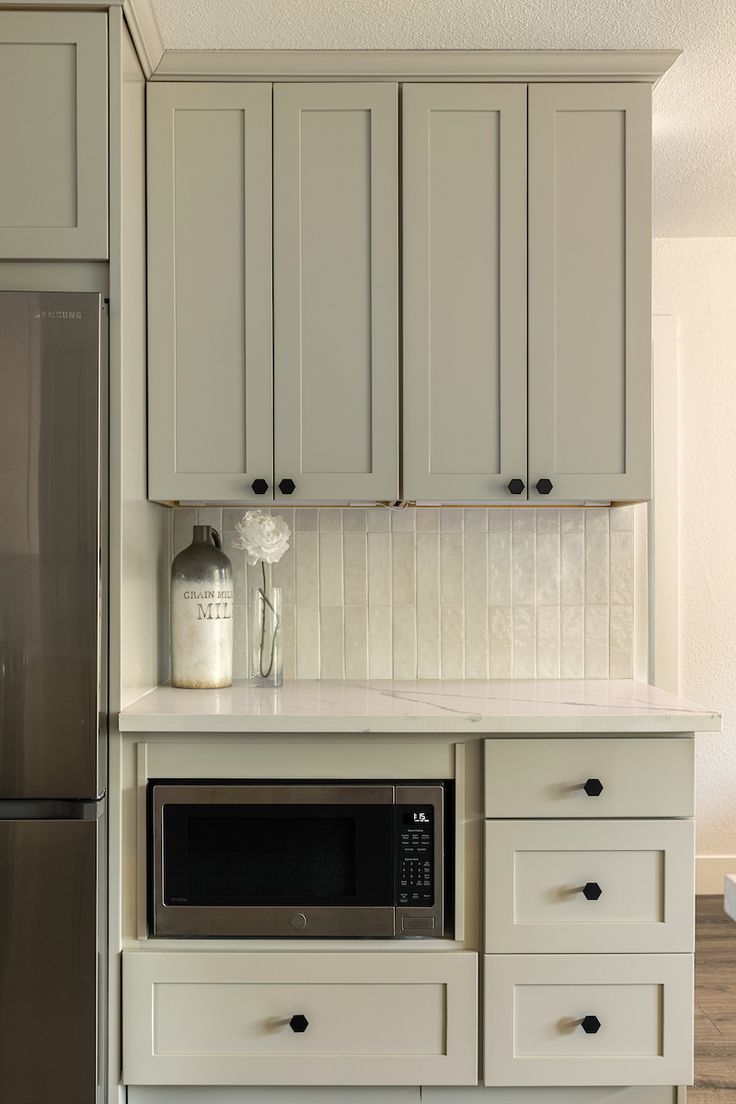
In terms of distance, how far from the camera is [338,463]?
2.17 meters

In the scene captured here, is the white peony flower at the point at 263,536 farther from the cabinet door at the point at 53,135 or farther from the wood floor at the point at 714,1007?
the wood floor at the point at 714,1007

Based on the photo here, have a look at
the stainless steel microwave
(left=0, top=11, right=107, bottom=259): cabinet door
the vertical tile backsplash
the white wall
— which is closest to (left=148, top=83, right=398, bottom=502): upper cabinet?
(left=0, top=11, right=107, bottom=259): cabinet door

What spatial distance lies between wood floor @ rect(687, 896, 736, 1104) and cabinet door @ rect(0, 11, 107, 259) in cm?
245

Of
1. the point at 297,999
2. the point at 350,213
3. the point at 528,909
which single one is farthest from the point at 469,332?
the point at 297,999

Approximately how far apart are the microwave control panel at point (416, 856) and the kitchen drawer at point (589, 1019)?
199mm

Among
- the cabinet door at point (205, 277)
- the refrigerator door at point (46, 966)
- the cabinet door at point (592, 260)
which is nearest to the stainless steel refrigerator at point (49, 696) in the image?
the refrigerator door at point (46, 966)

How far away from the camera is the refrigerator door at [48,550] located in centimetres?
179

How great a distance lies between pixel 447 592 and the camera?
2.54 m

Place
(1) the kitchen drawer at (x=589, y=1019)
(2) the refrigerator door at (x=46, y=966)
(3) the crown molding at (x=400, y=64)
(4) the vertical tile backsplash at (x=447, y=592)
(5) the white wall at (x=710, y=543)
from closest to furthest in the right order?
1. (2) the refrigerator door at (x=46, y=966)
2. (1) the kitchen drawer at (x=589, y=1019)
3. (3) the crown molding at (x=400, y=64)
4. (4) the vertical tile backsplash at (x=447, y=592)
5. (5) the white wall at (x=710, y=543)

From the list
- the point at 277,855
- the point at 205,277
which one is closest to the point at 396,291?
the point at 205,277

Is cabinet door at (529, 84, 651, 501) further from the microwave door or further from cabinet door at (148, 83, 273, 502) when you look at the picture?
the microwave door

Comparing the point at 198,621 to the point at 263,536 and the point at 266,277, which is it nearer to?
the point at 263,536

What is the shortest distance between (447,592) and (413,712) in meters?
0.67

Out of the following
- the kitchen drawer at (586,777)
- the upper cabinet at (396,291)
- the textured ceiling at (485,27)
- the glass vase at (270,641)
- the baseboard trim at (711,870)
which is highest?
the textured ceiling at (485,27)
